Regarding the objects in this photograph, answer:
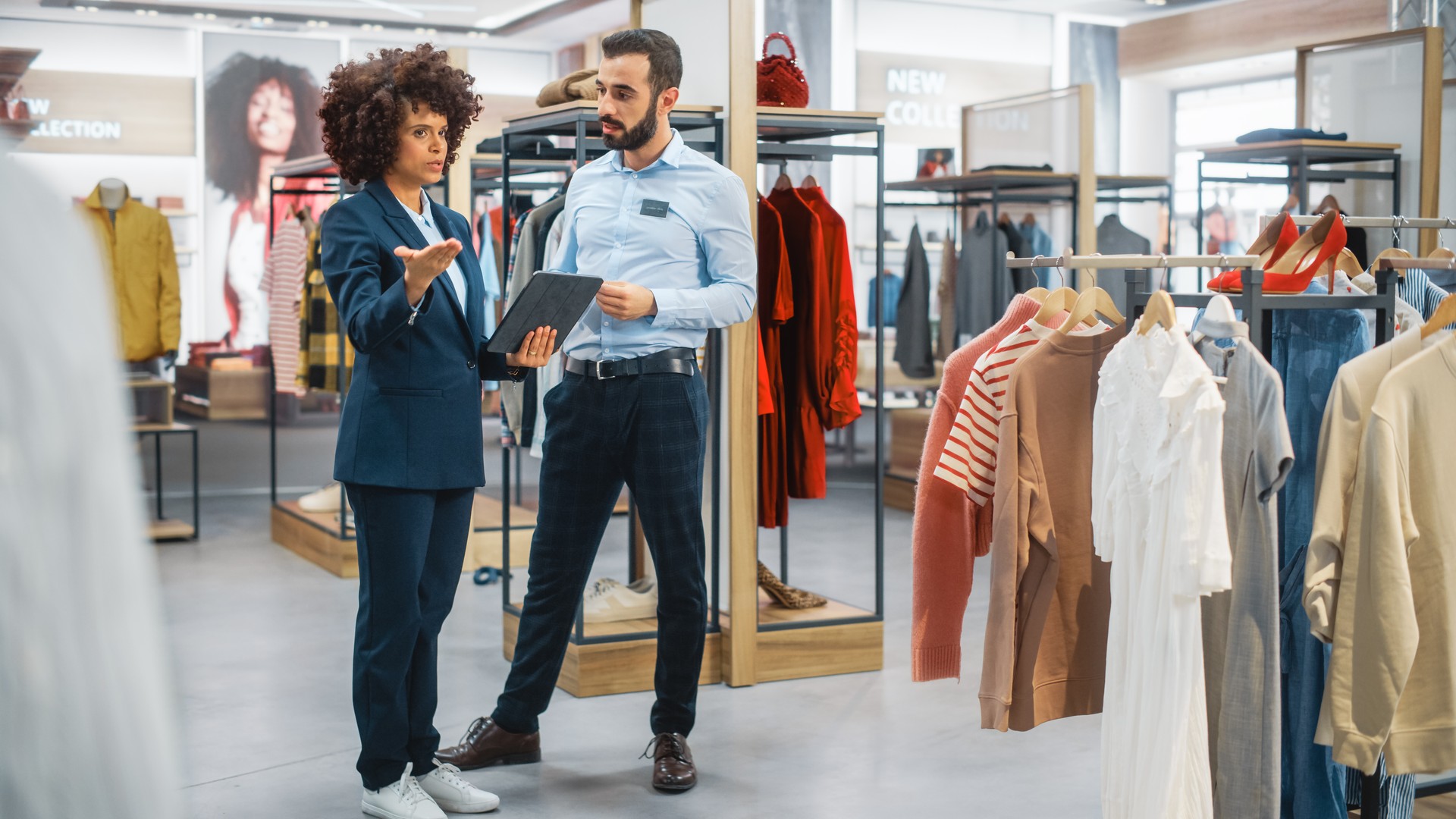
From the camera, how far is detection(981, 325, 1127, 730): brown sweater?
8.38 feet

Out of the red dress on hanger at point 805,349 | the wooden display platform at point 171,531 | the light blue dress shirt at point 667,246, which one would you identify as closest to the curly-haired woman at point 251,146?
the wooden display platform at point 171,531

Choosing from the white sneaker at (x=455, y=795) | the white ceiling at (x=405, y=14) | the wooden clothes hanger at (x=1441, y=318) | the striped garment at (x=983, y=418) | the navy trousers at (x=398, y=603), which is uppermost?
the white ceiling at (x=405, y=14)

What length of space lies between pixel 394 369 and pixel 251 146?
Result: 6.60 metres

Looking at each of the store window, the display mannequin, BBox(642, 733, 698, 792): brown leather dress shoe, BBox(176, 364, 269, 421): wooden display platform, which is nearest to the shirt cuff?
BBox(642, 733, 698, 792): brown leather dress shoe

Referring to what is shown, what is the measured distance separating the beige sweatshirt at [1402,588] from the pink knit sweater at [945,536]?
731 millimetres

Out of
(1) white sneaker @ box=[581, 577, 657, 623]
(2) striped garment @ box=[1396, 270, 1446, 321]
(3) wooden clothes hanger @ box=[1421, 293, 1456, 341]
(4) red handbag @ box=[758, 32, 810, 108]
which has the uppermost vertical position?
(4) red handbag @ box=[758, 32, 810, 108]

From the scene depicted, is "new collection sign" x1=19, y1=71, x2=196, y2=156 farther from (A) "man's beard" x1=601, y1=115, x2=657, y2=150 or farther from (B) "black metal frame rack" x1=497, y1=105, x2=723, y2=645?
(A) "man's beard" x1=601, y1=115, x2=657, y2=150

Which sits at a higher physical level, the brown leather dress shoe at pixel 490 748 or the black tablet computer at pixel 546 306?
the black tablet computer at pixel 546 306

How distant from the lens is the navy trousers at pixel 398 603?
273 centimetres

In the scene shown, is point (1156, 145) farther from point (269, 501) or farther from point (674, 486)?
point (674, 486)

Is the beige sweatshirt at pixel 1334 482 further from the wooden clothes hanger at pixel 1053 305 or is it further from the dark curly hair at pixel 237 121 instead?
the dark curly hair at pixel 237 121

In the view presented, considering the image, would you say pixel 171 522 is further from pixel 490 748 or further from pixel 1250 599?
pixel 1250 599

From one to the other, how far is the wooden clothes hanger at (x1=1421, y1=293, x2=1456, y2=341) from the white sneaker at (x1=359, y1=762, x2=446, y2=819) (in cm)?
224

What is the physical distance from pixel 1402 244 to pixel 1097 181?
2313mm
